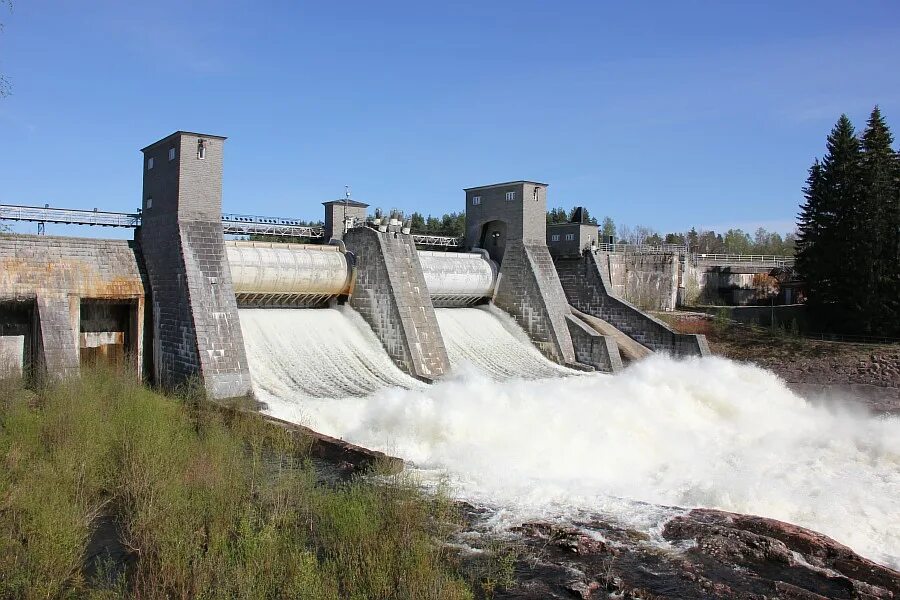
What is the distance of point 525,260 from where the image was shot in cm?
2414

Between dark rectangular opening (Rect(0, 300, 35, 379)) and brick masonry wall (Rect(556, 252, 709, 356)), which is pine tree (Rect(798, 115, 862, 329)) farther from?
dark rectangular opening (Rect(0, 300, 35, 379))

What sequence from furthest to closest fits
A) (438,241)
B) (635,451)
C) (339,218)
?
(438,241)
(339,218)
(635,451)

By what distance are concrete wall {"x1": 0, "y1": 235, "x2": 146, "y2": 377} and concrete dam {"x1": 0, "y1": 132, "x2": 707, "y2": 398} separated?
0.11 ft

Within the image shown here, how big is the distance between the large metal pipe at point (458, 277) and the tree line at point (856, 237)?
572 inches

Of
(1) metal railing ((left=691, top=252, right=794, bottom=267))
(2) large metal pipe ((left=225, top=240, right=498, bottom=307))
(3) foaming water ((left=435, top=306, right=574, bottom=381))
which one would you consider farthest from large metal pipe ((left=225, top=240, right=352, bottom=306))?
(1) metal railing ((left=691, top=252, right=794, bottom=267))

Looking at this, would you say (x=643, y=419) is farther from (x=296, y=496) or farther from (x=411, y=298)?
(x=296, y=496)

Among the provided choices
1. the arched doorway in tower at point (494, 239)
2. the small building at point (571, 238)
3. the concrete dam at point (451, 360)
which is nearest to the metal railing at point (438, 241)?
the concrete dam at point (451, 360)

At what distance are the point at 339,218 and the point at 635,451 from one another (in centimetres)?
1239

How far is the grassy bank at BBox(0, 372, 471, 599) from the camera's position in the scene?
5.75 m

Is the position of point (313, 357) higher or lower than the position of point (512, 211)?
lower

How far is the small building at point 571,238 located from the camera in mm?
26500

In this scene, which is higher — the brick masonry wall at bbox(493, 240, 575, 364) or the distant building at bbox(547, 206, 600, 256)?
the distant building at bbox(547, 206, 600, 256)

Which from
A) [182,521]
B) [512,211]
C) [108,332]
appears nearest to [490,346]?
[512,211]

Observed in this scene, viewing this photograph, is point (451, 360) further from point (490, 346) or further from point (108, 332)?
point (108, 332)
